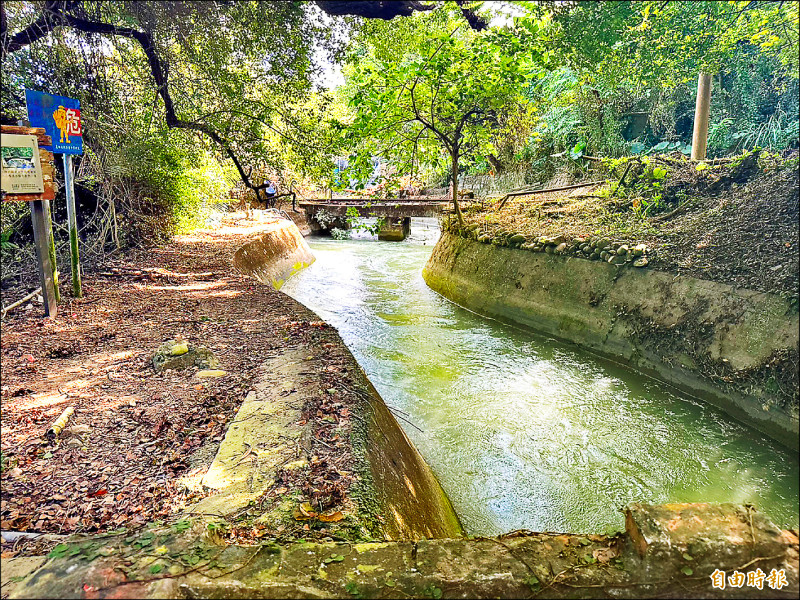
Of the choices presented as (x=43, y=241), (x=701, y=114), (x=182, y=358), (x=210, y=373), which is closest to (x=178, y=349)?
(x=182, y=358)

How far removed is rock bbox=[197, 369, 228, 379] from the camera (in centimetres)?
413

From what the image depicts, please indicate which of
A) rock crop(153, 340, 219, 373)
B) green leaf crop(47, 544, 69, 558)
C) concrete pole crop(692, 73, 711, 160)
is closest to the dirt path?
rock crop(153, 340, 219, 373)

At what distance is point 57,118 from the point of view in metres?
4.79

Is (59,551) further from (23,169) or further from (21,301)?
(21,301)

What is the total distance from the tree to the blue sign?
305 cm

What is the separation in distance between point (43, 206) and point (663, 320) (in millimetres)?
7272

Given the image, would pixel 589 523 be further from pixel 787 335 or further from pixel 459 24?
pixel 459 24

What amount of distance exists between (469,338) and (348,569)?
6405mm

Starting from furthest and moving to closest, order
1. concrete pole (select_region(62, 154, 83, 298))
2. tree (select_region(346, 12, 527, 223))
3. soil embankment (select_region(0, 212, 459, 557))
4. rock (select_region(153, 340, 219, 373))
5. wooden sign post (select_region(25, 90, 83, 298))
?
1. tree (select_region(346, 12, 527, 223))
2. concrete pole (select_region(62, 154, 83, 298))
3. wooden sign post (select_region(25, 90, 83, 298))
4. rock (select_region(153, 340, 219, 373))
5. soil embankment (select_region(0, 212, 459, 557))

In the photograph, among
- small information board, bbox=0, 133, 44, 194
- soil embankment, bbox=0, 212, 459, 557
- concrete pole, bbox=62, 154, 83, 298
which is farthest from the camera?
concrete pole, bbox=62, 154, 83, 298

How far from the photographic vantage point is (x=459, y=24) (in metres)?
4.93

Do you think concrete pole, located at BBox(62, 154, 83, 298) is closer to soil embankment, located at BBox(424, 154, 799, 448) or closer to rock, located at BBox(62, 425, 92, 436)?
rock, located at BBox(62, 425, 92, 436)

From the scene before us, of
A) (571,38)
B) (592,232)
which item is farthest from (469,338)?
(571,38)

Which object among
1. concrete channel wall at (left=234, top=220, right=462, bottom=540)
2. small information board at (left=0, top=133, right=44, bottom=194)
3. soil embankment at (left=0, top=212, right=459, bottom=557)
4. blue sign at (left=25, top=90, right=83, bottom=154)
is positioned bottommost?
concrete channel wall at (left=234, top=220, right=462, bottom=540)
